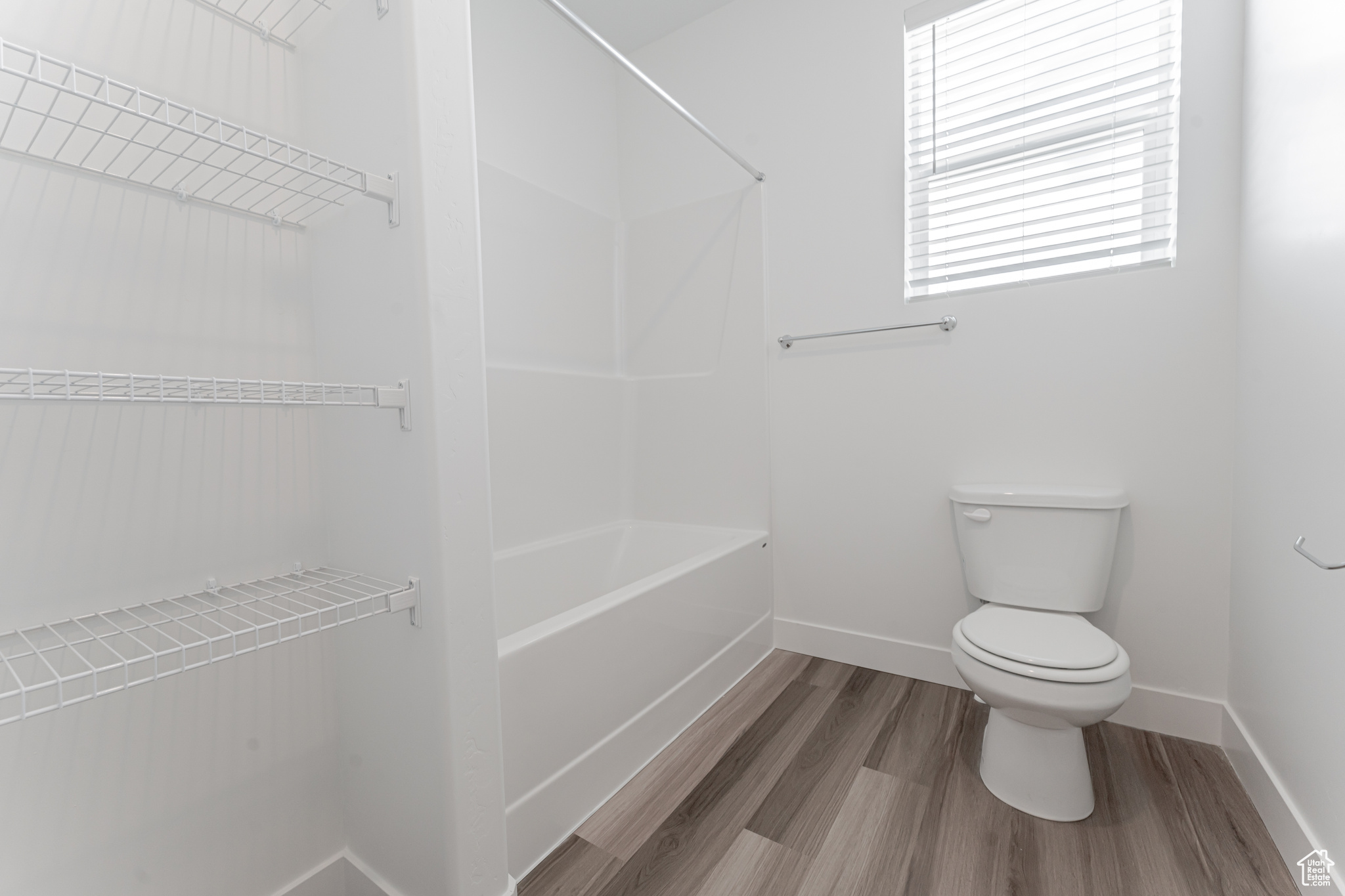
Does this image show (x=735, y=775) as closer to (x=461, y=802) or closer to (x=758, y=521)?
(x=461, y=802)

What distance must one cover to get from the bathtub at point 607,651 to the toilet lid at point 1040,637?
762 mm

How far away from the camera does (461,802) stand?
102cm

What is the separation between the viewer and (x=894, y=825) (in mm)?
1351

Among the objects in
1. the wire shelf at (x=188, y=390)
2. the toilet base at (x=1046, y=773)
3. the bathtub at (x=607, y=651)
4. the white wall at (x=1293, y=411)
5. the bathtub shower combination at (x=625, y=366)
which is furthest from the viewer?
the bathtub shower combination at (x=625, y=366)

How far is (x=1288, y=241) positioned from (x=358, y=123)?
5.98ft

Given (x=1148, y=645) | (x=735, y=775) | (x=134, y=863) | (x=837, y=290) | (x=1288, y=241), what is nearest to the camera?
(x=134, y=863)

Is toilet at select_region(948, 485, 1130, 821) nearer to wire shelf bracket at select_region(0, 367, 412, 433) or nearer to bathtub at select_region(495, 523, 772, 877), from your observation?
bathtub at select_region(495, 523, 772, 877)

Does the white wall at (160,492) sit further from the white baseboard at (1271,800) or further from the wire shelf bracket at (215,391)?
the white baseboard at (1271,800)

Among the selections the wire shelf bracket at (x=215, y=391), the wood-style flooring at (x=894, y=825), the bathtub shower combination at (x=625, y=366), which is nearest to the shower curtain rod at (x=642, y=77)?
the bathtub shower combination at (x=625, y=366)

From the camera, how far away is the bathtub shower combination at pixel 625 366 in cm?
198

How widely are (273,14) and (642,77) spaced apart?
3.21 feet

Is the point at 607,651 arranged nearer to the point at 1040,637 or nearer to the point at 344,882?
the point at 344,882

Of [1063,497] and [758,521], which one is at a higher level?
[1063,497]

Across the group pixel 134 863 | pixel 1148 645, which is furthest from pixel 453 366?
pixel 1148 645
